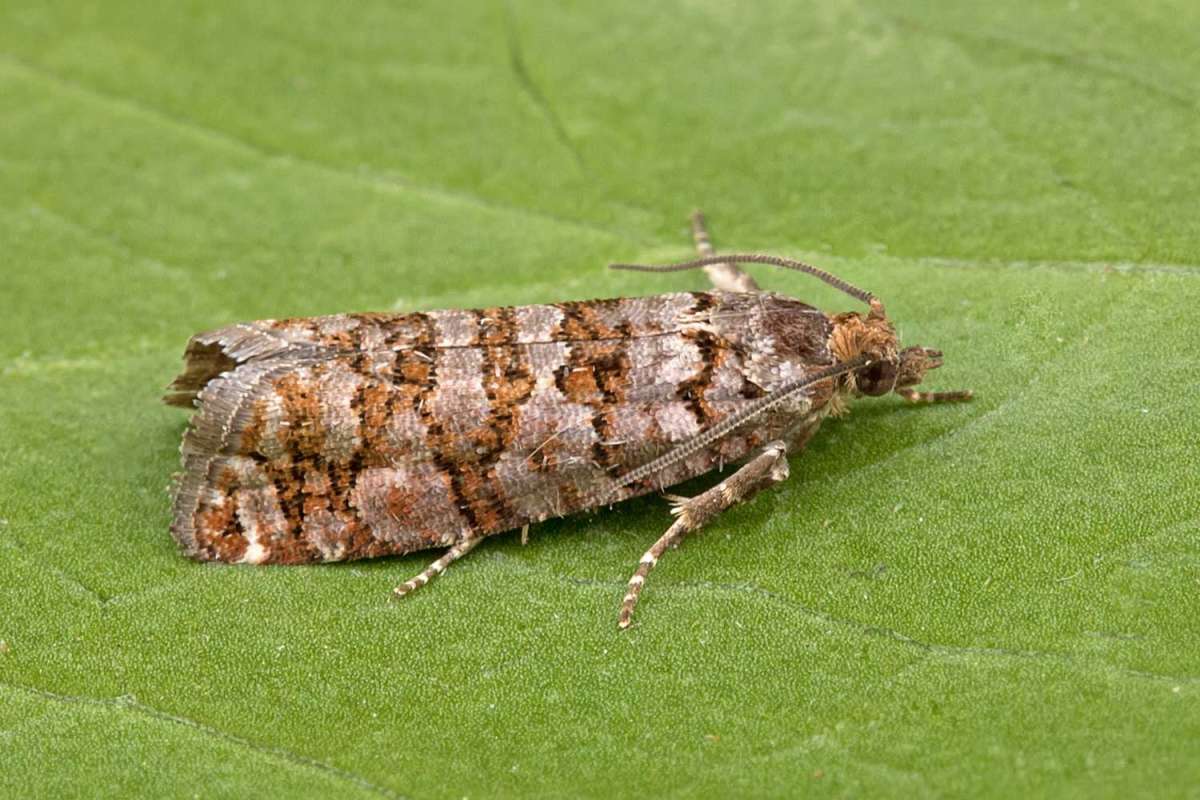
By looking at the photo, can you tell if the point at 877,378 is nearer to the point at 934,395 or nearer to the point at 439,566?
the point at 934,395

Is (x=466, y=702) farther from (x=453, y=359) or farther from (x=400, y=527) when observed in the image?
(x=453, y=359)

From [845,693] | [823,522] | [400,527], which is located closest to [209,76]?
[400,527]

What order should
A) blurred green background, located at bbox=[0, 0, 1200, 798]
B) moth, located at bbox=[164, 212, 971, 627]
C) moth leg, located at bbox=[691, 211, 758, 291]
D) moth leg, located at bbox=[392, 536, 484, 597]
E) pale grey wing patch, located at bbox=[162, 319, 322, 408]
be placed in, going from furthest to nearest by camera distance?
moth leg, located at bbox=[691, 211, 758, 291]
pale grey wing patch, located at bbox=[162, 319, 322, 408]
moth, located at bbox=[164, 212, 971, 627]
moth leg, located at bbox=[392, 536, 484, 597]
blurred green background, located at bbox=[0, 0, 1200, 798]

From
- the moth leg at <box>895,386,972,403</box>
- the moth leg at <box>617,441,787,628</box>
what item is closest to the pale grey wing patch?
the moth leg at <box>617,441,787,628</box>

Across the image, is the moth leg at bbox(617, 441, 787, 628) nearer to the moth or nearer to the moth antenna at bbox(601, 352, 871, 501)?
the moth

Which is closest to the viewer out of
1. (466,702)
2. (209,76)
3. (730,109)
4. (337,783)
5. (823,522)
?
(337,783)

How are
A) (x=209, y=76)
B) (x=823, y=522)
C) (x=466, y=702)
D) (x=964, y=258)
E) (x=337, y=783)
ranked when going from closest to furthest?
(x=337, y=783), (x=466, y=702), (x=823, y=522), (x=964, y=258), (x=209, y=76)

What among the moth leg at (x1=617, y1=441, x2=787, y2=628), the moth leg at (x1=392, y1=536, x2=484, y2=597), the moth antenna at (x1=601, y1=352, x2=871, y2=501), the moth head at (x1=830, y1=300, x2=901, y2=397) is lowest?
the moth leg at (x1=392, y1=536, x2=484, y2=597)
